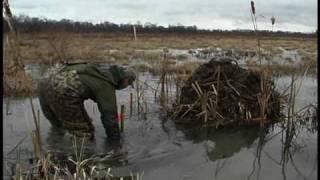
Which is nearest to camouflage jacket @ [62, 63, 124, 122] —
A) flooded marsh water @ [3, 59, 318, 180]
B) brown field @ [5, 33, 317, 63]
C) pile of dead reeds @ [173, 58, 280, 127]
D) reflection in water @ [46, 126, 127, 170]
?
reflection in water @ [46, 126, 127, 170]

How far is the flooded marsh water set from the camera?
6.64 meters

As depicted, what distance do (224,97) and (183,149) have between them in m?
2.24

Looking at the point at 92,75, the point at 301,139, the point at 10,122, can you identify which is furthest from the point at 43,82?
the point at 301,139

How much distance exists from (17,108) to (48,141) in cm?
316

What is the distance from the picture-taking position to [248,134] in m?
8.86

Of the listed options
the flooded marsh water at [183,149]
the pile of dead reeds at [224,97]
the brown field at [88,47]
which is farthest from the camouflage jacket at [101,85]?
the pile of dead reeds at [224,97]

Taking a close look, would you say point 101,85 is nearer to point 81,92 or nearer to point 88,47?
point 81,92

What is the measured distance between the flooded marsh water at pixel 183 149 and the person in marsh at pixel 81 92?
0.30 meters

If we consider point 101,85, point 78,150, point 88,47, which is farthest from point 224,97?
point 88,47

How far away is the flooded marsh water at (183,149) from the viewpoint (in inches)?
262

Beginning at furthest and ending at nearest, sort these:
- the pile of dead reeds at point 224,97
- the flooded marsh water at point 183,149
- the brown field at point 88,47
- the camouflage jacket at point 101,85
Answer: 1. the brown field at point 88,47
2. the pile of dead reeds at point 224,97
3. the camouflage jacket at point 101,85
4. the flooded marsh water at point 183,149

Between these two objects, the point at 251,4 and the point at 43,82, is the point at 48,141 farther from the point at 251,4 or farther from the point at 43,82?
the point at 251,4

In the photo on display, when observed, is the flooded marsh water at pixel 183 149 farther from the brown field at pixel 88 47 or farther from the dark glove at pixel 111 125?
the brown field at pixel 88 47

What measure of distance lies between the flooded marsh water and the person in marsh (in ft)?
0.97
